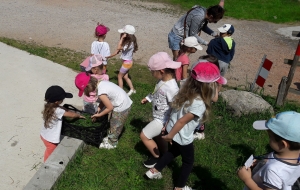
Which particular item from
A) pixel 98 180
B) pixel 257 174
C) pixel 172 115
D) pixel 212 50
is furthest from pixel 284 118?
pixel 212 50

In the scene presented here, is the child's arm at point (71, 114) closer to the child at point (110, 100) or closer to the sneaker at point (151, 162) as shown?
the child at point (110, 100)

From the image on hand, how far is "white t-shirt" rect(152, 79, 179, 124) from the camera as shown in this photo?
399 cm

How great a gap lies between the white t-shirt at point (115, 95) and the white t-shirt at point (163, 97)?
0.57m

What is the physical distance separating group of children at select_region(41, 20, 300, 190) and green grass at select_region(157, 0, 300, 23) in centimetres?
1095

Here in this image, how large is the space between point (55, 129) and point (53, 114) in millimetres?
227

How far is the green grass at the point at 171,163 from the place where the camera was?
4207 mm

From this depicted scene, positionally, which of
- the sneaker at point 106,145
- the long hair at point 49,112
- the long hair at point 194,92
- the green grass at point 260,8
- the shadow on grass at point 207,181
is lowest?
the green grass at point 260,8

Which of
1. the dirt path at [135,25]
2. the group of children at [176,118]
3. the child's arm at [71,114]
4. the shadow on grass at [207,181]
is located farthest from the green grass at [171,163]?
the dirt path at [135,25]

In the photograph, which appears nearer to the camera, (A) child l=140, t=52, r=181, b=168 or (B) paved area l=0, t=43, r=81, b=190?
(A) child l=140, t=52, r=181, b=168

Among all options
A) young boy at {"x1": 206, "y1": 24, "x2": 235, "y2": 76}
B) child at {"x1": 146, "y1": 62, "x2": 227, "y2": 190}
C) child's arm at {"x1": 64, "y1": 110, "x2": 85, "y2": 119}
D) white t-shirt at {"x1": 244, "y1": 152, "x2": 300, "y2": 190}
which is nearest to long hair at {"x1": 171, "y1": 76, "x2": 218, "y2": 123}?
child at {"x1": 146, "y1": 62, "x2": 227, "y2": 190}

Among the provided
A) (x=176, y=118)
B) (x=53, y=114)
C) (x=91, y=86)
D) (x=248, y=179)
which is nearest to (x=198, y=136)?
(x=176, y=118)

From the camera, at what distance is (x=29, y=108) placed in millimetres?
5871

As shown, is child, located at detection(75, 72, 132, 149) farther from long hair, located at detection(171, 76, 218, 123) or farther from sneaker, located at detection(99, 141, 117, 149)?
long hair, located at detection(171, 76, 218, 123)

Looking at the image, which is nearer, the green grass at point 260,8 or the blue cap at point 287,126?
the blue cap at point 287,126
